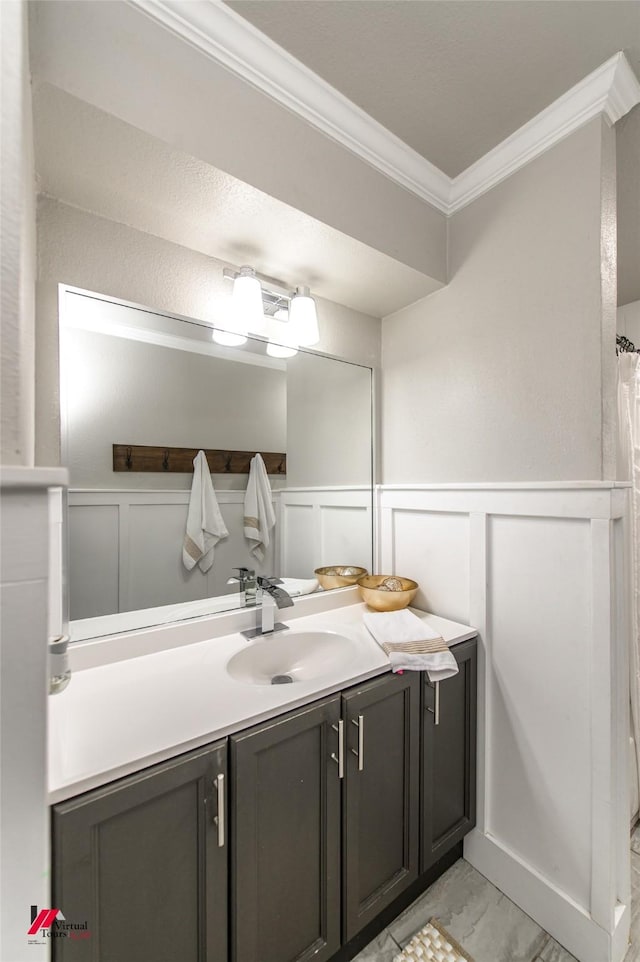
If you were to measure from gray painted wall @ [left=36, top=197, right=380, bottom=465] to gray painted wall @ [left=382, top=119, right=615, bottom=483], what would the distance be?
34.1 inches

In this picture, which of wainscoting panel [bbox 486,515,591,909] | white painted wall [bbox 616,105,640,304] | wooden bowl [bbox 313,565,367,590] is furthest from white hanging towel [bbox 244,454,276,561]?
white painted wall [bbox 616,105,640,304]

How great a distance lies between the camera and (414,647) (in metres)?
1.21

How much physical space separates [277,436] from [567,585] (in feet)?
3.54

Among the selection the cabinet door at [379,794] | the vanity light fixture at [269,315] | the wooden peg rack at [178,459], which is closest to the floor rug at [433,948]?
the cabinet door at [379,794]

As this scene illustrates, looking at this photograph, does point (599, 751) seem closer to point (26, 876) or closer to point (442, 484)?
point (442, 484)

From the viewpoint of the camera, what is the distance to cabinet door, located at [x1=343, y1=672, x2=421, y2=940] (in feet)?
3.45

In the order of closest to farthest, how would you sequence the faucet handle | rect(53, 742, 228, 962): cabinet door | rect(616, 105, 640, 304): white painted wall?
1. rect(53, 742, 228, 962): cabinet door
2. rect(616, 105, 640, 304): white painted wall
3. the faucet handle

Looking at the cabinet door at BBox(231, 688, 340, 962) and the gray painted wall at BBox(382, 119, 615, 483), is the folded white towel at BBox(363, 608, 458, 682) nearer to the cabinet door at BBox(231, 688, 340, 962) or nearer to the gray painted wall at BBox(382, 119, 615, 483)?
the cabinet door at BBox(231, 688, 340, 962)

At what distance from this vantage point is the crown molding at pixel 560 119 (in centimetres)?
108

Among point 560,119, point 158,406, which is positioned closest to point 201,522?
point 158,406

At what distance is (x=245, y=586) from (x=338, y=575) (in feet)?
1.44

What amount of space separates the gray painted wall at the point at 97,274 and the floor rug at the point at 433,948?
5.50 ft

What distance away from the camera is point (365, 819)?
1.09m

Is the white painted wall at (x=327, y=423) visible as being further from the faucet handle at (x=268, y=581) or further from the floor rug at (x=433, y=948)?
the floor rug at (x=433, y=948)
